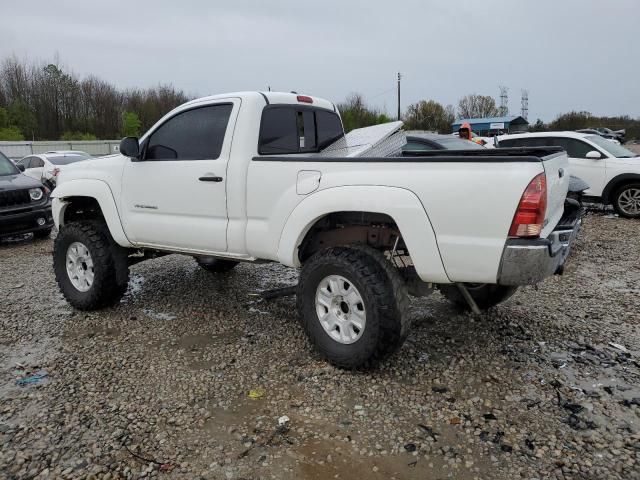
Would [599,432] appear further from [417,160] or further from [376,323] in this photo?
[417,160]

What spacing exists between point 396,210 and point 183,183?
6.55 ft

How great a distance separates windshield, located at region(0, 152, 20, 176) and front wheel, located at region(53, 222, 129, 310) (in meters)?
5.25

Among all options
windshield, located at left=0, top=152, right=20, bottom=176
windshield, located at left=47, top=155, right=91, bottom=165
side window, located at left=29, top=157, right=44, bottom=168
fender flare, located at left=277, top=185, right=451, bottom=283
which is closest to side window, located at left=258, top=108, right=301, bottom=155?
fender flare, located at left=277, top=185, right=451, bottom=283

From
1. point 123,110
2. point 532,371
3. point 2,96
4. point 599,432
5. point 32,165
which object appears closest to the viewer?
point 599,432

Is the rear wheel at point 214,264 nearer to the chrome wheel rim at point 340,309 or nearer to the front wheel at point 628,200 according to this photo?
the chrome wheel rim at point 340,309

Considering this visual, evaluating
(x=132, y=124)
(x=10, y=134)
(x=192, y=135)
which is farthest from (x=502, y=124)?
(x=192, y=135)

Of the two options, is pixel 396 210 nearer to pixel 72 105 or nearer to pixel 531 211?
pixel 531 211

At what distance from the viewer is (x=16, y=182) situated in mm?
8961

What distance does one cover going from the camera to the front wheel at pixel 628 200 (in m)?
9.77

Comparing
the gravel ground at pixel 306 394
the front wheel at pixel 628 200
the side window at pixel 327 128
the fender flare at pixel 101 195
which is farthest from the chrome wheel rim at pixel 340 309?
the front wheel at pixel 628 200

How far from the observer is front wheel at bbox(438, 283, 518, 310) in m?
4.41

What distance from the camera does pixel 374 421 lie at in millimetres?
3086

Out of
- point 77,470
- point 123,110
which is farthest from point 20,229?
point 123,110

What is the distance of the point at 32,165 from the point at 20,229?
25.4 ft
